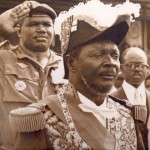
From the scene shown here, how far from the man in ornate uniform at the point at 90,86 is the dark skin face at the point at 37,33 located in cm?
9

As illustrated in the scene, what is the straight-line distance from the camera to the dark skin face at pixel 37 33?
10.9ft

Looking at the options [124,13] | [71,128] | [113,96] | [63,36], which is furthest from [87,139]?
[124,13]

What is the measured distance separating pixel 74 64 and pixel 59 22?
32 cm

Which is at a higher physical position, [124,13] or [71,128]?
[124,13]

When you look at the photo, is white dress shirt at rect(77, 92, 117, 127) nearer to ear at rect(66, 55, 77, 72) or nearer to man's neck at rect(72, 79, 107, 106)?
man's neck at rect(72, 79, 107, 106)

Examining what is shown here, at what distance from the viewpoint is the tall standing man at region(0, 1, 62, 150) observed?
10.7ft

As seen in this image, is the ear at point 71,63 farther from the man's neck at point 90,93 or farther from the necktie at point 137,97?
the necktie at point 137,97

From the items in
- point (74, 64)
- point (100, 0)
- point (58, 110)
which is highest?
point (100, 0)

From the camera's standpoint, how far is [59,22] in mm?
3385

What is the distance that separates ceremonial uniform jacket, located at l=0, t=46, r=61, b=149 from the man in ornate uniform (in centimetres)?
9

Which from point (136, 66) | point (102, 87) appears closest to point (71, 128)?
point (102, 87)

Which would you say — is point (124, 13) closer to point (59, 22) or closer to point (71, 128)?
point (59, 22)

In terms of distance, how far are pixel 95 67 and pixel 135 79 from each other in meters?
0.37

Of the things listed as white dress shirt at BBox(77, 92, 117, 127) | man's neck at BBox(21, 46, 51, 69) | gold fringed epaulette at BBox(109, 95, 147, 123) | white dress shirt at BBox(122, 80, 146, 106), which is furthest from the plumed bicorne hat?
gold fringed epaulette at BBox(109, 95, 147, 123)
